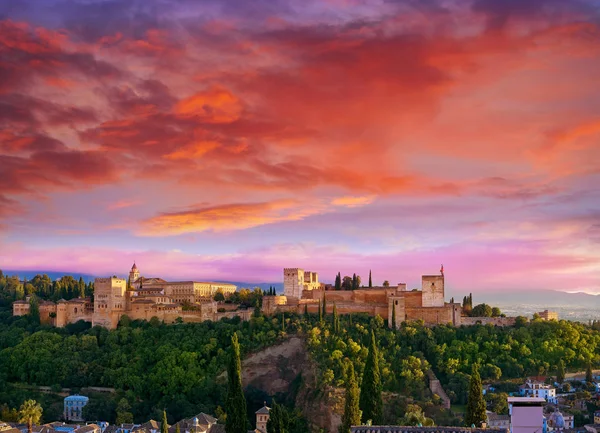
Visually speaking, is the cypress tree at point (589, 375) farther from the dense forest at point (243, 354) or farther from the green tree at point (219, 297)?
the green tree at point (219, 297)

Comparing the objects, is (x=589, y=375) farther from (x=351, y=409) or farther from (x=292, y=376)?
(x=351, y=409)

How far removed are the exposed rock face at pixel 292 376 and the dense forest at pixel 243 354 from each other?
28.0 inches

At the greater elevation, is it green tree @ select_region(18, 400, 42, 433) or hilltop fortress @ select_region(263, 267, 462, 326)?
hilltop fortress @ select_region(263, 267, 462, 326)

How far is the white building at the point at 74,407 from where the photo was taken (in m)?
46.1

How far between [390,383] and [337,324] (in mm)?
6922

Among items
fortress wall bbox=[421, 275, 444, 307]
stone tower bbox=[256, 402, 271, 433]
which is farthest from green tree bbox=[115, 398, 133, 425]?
fortress wall bbox=[421, 275, 444, 307]

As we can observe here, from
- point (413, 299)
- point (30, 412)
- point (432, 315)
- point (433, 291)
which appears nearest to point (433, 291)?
point (433, 291)

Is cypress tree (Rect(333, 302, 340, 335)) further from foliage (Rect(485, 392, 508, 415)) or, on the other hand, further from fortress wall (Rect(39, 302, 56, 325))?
fortress wall (Rect(39, 302, 56, 325))

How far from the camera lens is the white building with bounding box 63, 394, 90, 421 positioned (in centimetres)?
4612

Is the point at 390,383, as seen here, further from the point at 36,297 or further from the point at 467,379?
the point at 36,297

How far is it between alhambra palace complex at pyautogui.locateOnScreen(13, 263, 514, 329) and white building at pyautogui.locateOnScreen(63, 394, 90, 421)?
9229 mm

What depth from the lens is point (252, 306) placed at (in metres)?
58.6

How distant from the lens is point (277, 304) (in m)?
55.3

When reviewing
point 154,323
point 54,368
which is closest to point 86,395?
point 54,368
